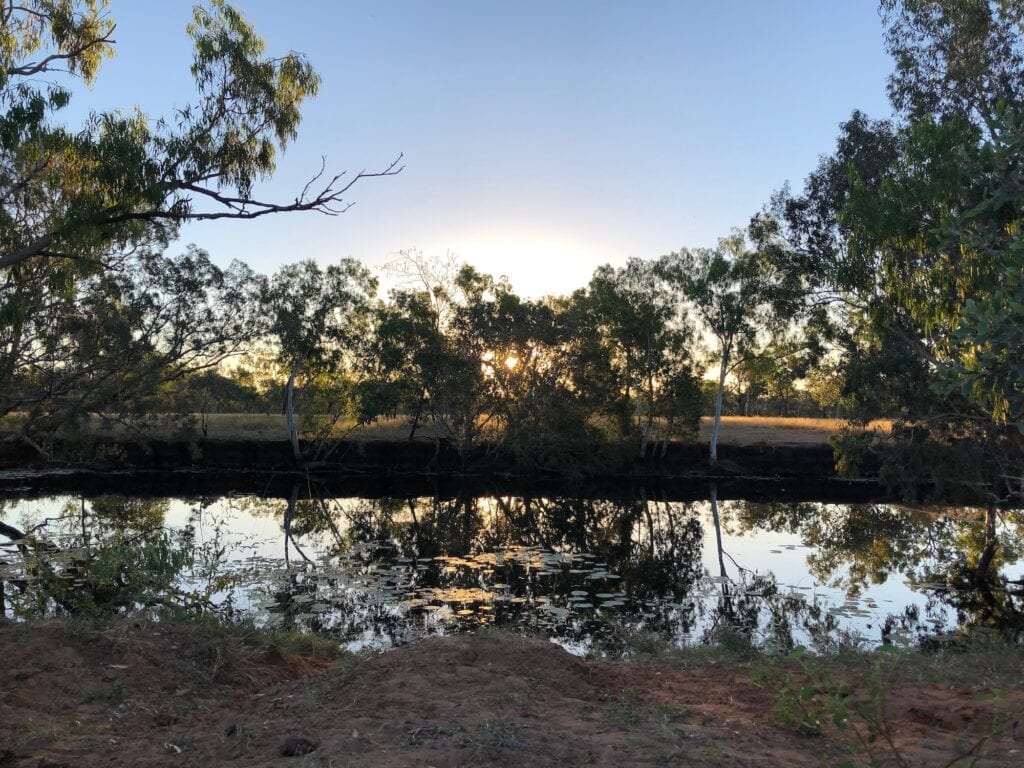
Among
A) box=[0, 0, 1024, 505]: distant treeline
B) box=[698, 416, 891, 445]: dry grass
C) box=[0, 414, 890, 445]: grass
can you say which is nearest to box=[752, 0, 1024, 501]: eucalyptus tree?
box=[0, 0, 1024, 505]: distant treeline

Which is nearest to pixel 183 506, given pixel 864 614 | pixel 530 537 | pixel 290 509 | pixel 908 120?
pixel 290 509

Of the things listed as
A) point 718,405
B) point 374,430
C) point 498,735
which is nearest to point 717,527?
point 718,405

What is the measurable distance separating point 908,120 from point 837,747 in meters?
15.6

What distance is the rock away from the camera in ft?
12.8

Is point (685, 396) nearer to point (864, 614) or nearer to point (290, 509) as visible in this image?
point (290, 509)

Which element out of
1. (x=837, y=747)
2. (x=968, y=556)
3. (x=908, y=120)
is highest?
(x=908, y=120)

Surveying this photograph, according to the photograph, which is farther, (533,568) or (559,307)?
(559,307)

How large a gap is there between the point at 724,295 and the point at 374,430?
56.1 feet

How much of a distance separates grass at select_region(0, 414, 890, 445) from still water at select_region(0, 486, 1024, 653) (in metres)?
8.17

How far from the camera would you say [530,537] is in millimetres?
17609

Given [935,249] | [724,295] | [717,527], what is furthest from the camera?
[724,295]

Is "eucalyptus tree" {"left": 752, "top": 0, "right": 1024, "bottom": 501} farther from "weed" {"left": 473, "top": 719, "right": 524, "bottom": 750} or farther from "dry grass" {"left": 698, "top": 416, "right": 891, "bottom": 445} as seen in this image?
"dry grass" {"left": 698, "top": 416, "right": 891, "bottom": 445}

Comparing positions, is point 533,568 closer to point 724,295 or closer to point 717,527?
point 717,527

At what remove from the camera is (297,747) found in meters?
3.92
